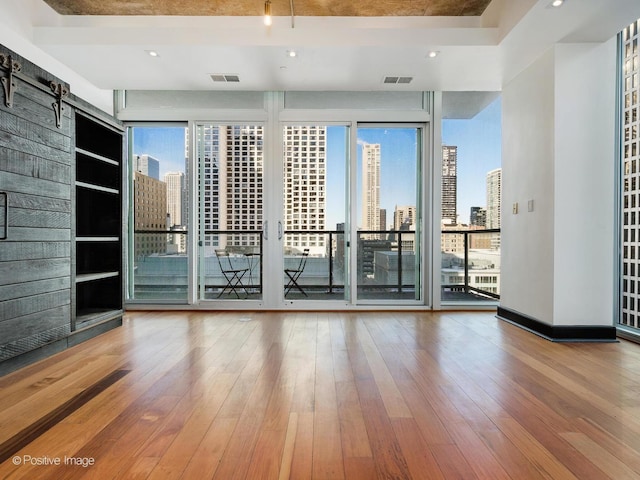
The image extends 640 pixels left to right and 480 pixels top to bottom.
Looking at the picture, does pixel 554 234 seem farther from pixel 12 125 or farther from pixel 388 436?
pixel 12 125

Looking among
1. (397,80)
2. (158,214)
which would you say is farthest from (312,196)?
(158,214)

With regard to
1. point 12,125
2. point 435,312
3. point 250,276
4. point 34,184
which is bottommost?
point 435,312

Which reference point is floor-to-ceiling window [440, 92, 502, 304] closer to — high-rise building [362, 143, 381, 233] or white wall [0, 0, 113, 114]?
high-rise building [362, 143, 381, 233]

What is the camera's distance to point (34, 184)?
275 centimetres

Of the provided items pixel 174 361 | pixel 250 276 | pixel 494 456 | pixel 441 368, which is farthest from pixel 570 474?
pixel 250 276

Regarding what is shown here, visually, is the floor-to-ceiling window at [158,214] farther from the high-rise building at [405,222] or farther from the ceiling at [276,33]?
the high-rise building at [405,222]

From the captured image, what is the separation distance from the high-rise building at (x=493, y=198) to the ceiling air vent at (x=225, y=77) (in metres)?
3.40

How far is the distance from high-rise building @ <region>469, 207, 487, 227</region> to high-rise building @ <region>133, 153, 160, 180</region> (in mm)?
4150

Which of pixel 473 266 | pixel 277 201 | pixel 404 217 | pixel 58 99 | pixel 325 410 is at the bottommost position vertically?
pixel 325 410

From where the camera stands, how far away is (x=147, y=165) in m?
5.04

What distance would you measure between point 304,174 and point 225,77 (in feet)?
4.74

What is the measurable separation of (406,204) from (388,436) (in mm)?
3644

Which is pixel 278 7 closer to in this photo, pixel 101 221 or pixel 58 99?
pixel 58 99

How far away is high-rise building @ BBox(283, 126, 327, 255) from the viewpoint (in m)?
4.94
